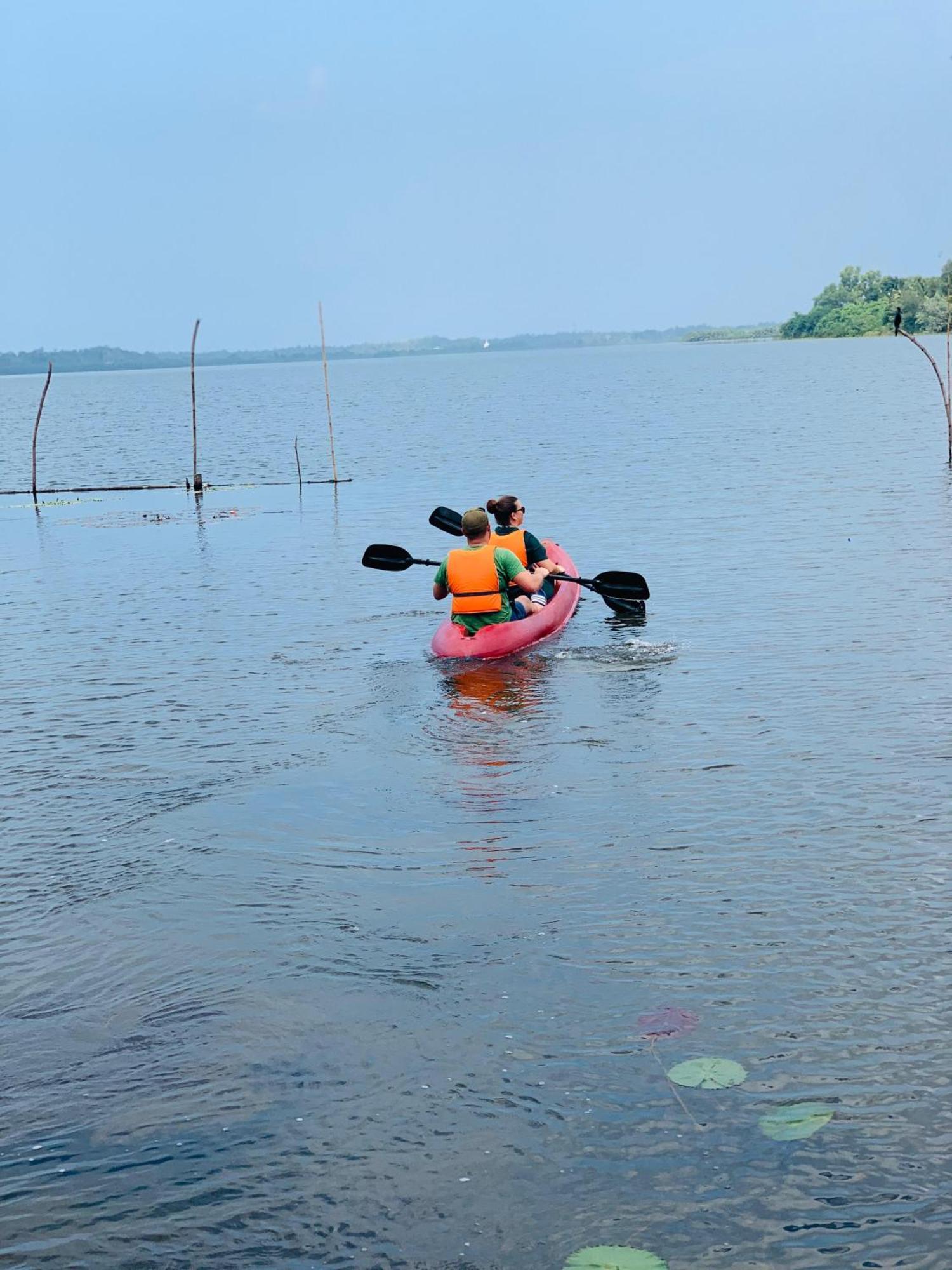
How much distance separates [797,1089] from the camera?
7.22m

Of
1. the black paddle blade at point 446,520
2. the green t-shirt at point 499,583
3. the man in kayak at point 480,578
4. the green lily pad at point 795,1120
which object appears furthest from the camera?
the black paddle blade at point 446,520

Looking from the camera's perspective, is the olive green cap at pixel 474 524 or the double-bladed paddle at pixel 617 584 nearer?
the olive green cap at pixel 474 524

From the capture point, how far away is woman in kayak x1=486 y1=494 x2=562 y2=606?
18641 mm

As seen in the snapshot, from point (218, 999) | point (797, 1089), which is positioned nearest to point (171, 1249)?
point (218, 999)

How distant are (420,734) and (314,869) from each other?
4.15 metres

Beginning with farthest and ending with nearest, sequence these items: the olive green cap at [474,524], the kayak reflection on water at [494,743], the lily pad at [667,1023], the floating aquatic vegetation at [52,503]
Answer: the floating aquatic vegetation at [52,503] < the olive green cap at [474,524] < the kayak reflection on water at [494,743] < the lily pad at [667,1023]

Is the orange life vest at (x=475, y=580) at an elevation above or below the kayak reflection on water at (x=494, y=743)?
above

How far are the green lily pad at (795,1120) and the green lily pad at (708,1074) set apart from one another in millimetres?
321

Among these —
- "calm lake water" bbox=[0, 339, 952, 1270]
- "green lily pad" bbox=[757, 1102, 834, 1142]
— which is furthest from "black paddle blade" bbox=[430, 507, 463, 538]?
"green lily pad" bbox=[757, 1102, 834, 1142]

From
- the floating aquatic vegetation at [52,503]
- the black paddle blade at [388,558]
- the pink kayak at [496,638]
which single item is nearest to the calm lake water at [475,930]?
the pink kayak at [496,638]

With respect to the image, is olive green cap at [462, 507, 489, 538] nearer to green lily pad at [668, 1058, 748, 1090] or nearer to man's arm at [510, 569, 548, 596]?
man's arm at [510, 569, 548, 596]

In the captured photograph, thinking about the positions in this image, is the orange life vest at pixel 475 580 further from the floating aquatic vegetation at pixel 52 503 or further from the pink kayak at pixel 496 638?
the floating aquatic vegetation at pixel 52 503

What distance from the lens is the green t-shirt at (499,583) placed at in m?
17.6

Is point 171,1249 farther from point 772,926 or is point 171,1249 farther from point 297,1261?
point 772,926
